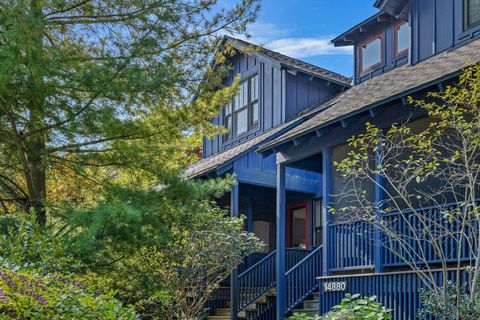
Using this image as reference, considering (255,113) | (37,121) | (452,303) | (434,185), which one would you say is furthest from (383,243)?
(255,113)

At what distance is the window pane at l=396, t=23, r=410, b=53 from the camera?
41.2 feet

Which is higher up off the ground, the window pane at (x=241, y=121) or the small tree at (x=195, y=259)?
the window pane at (x=241, y=121)

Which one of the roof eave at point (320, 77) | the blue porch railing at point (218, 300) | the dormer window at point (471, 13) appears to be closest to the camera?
the dormer window at point (471, 13)

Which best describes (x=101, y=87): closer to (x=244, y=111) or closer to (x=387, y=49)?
(x=387, y=49)

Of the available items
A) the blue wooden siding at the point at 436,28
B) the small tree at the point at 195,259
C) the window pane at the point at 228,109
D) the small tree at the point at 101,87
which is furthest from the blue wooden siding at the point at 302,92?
the small tree at the point at 101,87

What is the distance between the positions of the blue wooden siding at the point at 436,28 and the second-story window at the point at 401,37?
1.20 meters

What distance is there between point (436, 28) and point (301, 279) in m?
5.26

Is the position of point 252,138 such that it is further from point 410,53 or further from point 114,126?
point 114,126

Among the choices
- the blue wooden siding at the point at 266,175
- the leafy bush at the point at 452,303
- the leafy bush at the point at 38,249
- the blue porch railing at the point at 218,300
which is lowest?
the blue porch railing at the point at 218,300

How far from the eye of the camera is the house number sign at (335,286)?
947 cm

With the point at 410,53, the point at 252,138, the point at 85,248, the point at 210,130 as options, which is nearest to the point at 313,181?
the point at 252,138

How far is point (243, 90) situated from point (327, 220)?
678 centimetres

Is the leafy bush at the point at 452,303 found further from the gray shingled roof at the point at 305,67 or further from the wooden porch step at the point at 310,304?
the gray shingled roof at the point at 305,67

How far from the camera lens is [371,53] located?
44.6ft
